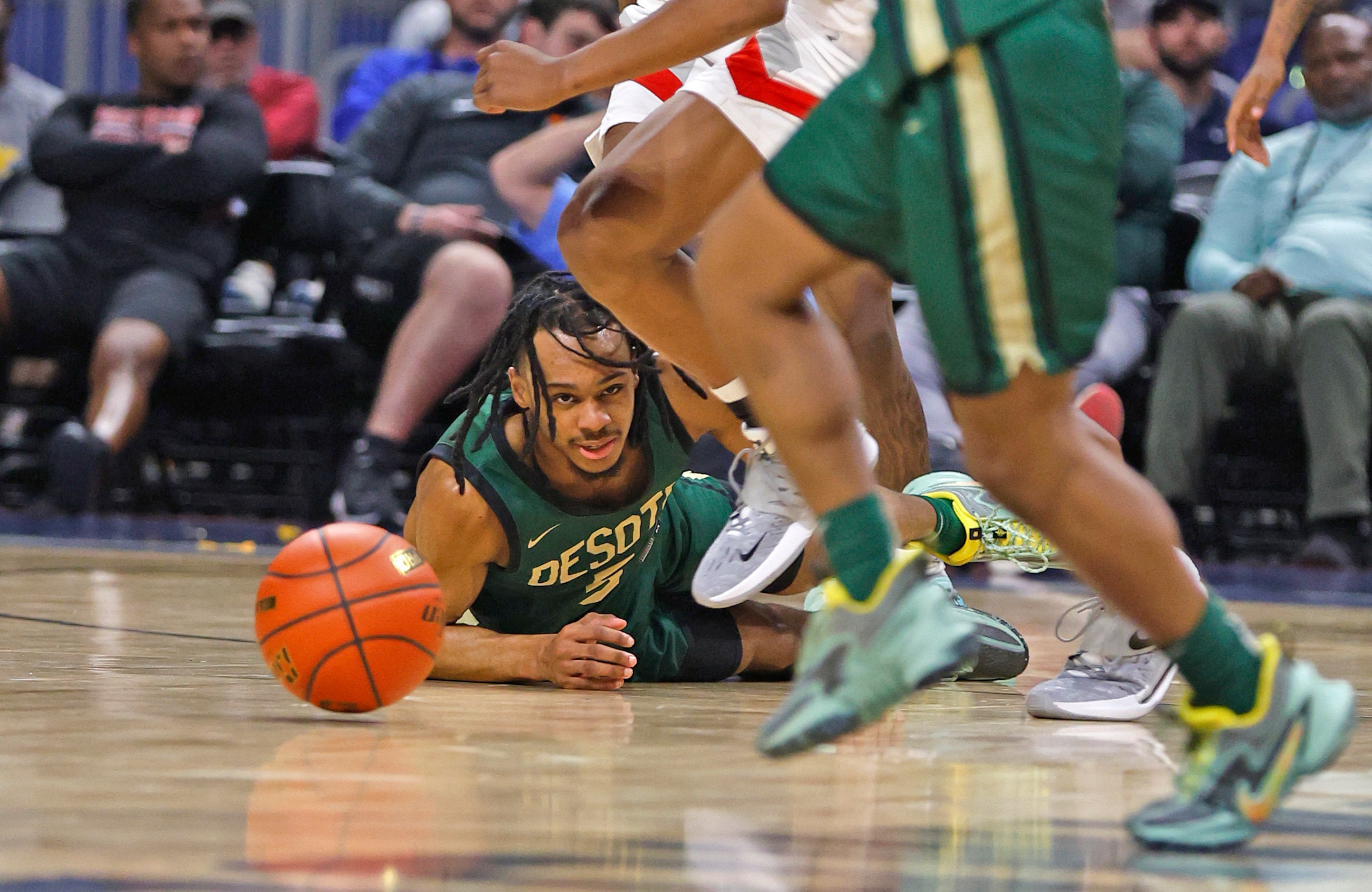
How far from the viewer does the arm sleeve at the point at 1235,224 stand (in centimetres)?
686

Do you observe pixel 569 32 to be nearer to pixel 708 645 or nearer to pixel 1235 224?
pixel 1235 224

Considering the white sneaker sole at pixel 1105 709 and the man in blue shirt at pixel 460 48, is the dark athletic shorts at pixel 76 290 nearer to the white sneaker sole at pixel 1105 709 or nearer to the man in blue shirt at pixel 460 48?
the man in blue shirt at pixel 460 48

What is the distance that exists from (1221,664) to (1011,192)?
580mm

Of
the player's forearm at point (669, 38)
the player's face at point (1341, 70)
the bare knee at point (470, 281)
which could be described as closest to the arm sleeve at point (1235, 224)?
the player's face at point (1341, 70)

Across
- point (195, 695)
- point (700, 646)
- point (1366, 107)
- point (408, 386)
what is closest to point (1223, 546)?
point (1366, 107)

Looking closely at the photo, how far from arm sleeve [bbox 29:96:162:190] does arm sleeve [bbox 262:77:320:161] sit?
1116mm

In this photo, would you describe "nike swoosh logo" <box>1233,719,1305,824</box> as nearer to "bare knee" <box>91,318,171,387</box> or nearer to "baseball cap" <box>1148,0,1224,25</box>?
"baseball cap" <box>1148,0,1224,25</box>

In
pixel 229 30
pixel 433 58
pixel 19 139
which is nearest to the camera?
pixel 433 58

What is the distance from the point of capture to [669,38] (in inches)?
97.3

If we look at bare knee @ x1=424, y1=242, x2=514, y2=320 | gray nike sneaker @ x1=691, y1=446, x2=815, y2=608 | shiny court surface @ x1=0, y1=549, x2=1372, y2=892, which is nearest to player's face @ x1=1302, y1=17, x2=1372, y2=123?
bare knee @ x1=424, y1=242, x2=514, y2=320

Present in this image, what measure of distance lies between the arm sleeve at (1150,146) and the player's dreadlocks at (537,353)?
388 centimetres

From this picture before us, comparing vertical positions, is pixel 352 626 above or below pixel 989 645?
above

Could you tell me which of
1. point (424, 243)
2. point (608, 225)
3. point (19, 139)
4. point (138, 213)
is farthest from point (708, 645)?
point (19, 139)

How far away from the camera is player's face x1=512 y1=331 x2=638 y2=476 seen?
126 inches
